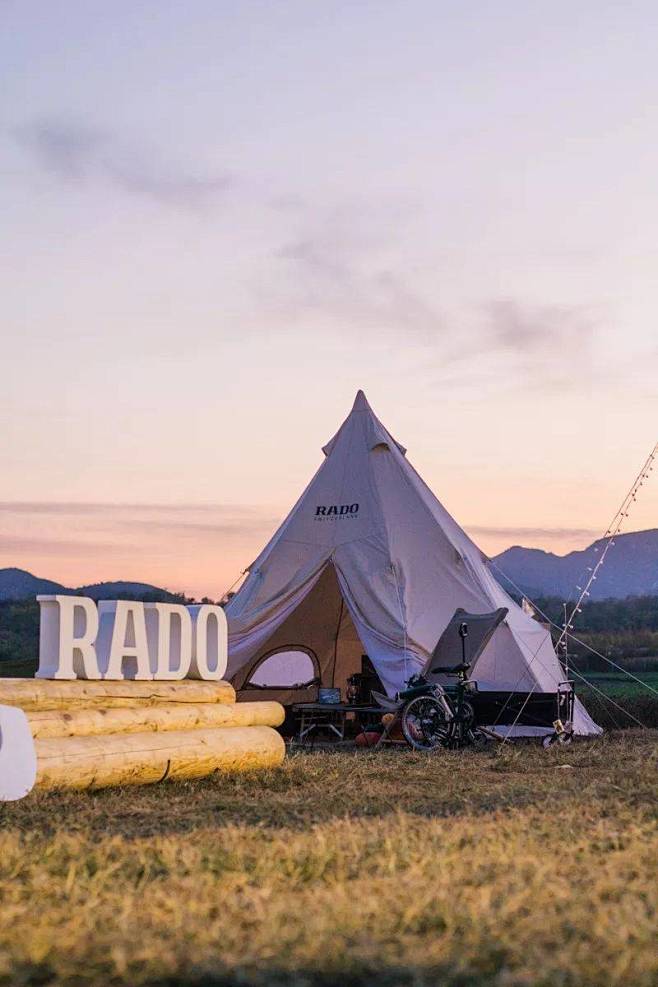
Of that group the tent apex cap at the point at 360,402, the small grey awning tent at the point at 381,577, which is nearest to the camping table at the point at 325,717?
the small grey awning tent at the point at 381,577

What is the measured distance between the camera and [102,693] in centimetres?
823

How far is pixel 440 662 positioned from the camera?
38.9 ft

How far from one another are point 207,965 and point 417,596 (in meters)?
10.2

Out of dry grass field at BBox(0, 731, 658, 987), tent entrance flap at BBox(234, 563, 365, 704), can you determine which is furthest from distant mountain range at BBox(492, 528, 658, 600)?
dry grass field at BBox(0, 731, 658, 987)

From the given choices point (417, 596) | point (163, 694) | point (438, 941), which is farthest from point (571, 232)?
point (438, 941)

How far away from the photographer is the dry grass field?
3.20 metres

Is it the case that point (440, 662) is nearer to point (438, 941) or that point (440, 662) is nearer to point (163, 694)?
point (163, 694)

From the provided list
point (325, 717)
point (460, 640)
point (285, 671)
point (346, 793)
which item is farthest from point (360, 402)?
point (346, 793)

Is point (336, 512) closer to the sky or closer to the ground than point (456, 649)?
closer to the sky

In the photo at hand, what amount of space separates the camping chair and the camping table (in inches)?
28.3

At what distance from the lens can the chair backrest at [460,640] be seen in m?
11.5

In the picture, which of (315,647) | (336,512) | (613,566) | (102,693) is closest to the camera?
(102,693)

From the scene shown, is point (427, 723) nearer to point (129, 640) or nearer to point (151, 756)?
point (129, 640)

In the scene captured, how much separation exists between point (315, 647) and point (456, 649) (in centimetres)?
455
